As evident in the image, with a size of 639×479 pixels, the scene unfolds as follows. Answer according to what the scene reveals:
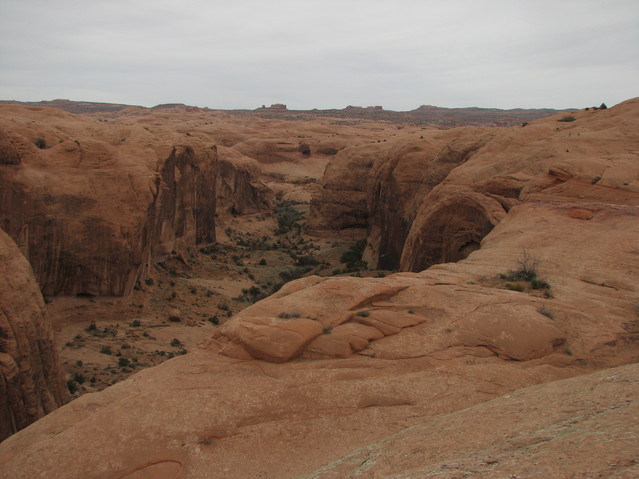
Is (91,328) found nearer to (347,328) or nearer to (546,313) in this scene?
(347,328)

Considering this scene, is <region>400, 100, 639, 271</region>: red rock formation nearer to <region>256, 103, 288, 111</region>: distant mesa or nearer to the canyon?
the canyon

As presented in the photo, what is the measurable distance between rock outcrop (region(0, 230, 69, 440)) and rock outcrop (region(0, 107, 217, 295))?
6859 mm

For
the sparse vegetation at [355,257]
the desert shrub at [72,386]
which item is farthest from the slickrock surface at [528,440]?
the sparse vegetation at [355,257]

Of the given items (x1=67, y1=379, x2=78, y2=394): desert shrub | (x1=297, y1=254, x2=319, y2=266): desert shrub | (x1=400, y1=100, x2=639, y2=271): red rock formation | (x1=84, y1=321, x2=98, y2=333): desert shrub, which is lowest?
(x1=297, y1=254, x2=319, y2=266): desert shrub

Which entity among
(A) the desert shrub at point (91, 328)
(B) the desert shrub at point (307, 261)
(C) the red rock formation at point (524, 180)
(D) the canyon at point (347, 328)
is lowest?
(B) the desert shrub at point (307, 261)

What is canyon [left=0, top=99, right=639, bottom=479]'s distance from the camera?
666cm


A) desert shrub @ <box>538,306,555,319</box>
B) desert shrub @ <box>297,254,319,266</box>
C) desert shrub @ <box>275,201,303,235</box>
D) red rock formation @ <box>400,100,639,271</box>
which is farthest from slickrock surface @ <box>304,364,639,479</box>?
desert shrub @ <box>275,201,303,235</box>

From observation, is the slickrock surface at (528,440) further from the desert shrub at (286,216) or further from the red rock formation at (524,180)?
the desert shrub at (286,216)

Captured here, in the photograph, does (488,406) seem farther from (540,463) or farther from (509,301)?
(509,301)

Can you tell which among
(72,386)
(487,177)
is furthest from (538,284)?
(72,386)

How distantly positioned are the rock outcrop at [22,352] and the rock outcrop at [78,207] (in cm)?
686

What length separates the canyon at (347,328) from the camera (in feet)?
21.9

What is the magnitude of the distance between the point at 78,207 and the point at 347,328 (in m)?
14.7

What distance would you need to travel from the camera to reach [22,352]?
39.2 ft
